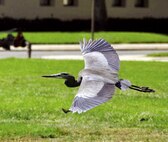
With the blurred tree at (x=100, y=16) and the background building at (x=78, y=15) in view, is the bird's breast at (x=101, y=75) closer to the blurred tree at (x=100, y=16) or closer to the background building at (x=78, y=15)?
the background building at (x=78, y=15)

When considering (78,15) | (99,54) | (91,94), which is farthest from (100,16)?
(91,94)

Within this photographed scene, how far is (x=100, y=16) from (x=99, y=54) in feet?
124

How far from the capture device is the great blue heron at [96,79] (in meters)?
5.14

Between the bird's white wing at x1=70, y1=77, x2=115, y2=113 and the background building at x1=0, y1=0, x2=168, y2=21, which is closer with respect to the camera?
the bird's white wing at x1=70, y1=77, x2=115, y2=113

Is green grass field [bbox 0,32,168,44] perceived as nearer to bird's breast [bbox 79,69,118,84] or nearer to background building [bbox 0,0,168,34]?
background building [bbox 0,0,168,34]

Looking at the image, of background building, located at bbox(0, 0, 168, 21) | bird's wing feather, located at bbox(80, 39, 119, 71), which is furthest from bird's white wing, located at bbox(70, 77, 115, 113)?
background building, located at bbox(0, 0, 168, 21)

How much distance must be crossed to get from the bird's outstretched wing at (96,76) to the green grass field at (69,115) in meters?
3.19

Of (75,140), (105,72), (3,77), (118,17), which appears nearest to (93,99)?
(105,72)

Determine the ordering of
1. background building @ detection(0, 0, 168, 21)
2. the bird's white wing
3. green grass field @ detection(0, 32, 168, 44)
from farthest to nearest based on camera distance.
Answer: background building @ detection(0, 0, 168, 21), green grass field @ detection(0, 32, 168, 44), the bird's white wing

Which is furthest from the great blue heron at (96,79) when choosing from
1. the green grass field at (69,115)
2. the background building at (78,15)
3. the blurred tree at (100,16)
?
the blurred tree at (100,16)

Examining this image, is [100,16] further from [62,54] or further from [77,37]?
[62,54]

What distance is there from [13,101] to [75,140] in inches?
139

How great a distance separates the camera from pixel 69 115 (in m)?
10.7

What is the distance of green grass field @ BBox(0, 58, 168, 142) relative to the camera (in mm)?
9172
